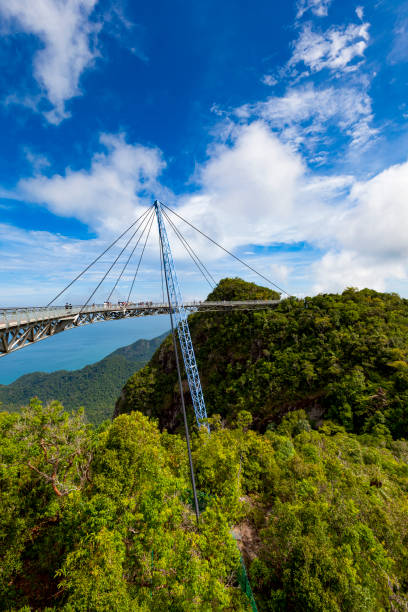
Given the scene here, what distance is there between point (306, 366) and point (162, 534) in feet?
89.1

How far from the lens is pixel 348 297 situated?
40.2m

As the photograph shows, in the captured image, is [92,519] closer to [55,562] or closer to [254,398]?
[55,562]

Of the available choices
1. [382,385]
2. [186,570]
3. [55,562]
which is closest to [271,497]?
[186,570]

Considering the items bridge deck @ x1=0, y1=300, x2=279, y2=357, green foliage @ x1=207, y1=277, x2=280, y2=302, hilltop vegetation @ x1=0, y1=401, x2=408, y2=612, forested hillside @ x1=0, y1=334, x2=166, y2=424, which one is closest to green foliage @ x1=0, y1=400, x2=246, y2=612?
hilltop vegetation @ x1=0, y1=401, x2=408, y2=612

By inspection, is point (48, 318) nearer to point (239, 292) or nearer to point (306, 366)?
point (306, 366)

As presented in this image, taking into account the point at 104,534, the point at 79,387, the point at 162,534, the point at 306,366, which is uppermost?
the point at 104,534

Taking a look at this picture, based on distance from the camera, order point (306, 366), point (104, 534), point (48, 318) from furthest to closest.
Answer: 1. point (306, 366)
2. point (48, 318)
3. point (104, 534)

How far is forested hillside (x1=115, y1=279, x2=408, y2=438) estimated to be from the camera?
979 inches

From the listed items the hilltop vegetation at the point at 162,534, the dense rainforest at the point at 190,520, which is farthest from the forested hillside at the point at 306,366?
the hilltop vegetation at the point at 162,534

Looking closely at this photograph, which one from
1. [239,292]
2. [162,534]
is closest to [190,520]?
[162,534]

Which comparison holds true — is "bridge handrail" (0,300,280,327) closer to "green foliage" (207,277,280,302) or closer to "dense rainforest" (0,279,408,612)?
"dense rainforest" (0,279,408,612)

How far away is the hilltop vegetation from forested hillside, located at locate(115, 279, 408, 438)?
13.8m

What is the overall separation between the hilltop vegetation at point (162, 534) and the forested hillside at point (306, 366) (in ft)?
45.4

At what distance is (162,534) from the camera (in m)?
7.72
